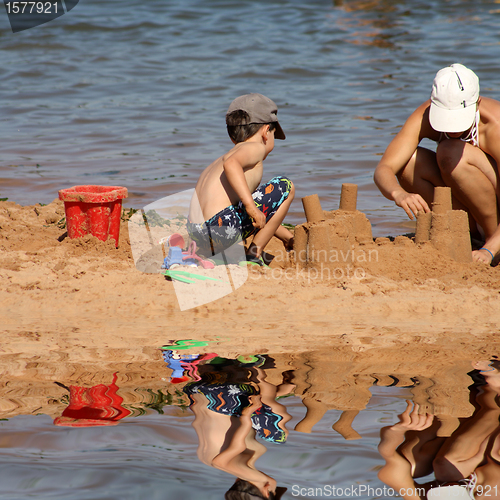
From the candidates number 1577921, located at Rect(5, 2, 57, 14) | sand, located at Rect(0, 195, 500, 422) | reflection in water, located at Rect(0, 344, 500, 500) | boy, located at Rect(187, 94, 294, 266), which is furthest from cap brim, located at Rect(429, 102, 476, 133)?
number 1577921, located at Rect(5, 2, 57, 14)

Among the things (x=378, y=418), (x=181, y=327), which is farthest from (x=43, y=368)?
(x=378, y=418)

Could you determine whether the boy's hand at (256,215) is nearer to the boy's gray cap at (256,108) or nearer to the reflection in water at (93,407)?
the boy's gray cap at (256,108)

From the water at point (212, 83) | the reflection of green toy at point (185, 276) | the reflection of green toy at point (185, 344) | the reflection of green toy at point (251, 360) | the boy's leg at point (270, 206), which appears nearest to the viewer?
the reflection of green toy at point (251, 360)

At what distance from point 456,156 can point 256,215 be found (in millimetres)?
1235

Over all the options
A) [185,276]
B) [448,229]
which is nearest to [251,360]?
[185,276]

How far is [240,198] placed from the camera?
339 centimetres

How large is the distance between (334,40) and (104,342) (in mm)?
11265

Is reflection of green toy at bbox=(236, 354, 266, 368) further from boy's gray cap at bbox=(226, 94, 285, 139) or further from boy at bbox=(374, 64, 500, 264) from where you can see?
boy's gray cap at bbox=(226, 94, 285, 139)

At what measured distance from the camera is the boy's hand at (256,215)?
3.33 meters

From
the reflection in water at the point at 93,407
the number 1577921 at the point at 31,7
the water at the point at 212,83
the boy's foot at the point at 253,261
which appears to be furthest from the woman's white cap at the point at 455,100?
the number 1577921 at the point at 31,7

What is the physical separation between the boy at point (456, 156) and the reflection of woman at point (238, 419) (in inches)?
65.4

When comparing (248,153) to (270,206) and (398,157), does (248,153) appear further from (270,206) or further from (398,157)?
(398,157)

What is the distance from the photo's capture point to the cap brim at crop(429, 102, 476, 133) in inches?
134

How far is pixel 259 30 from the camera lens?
44.6ft
